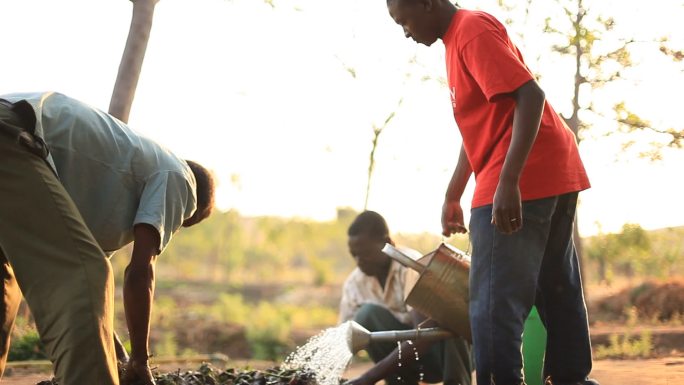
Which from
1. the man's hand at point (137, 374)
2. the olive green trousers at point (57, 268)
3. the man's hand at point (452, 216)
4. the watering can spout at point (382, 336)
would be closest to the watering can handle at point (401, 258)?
the man's hand at point (452, 216)

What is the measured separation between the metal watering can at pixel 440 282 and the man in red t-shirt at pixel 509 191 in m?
0.63

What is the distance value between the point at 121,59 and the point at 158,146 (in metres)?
2.34

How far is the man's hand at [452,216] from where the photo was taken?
142 inches

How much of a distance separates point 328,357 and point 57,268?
6.04 feet

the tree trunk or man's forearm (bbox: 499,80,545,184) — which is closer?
man's forearm (bbox: 499,80,545,184)

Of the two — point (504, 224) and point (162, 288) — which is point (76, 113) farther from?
point (162, 288)

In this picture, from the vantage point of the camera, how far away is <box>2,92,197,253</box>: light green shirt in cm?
273

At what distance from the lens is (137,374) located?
9.96 feet

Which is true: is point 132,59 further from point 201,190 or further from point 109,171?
point 109,171

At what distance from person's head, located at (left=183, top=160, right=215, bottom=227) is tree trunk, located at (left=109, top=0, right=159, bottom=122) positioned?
5.94 ft

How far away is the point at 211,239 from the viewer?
884 inches

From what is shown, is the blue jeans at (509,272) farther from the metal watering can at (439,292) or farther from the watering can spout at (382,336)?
the watering can spout at (382,336)

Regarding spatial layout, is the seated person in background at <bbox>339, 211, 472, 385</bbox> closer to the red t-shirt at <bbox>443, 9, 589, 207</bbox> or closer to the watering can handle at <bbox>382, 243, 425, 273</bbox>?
the watering can handle at <bbox>382, 243, 425, 273</bbox>

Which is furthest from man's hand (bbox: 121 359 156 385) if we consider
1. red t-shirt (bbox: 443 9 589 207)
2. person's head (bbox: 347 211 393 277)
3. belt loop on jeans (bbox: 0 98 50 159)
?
person's head (bbox: 347 211 393 277)
